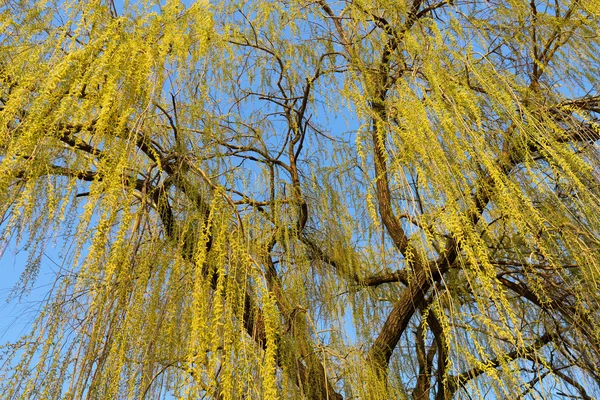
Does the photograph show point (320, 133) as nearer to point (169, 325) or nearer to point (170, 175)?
→ point (170, 175)

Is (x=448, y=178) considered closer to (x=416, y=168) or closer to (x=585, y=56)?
(x=416, y=168)

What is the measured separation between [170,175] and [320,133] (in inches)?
50.6

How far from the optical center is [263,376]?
1.42 metres

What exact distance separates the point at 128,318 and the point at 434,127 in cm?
123

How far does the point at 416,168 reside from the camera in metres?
1.80

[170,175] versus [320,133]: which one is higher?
[320,133]

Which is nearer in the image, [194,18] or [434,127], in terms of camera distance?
[434,127]

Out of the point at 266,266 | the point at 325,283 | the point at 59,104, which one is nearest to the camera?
the point at 59,104

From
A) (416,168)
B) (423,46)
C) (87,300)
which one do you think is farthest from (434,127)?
(87,300)

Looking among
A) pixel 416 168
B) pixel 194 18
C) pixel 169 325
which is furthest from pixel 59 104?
pixel 416 168

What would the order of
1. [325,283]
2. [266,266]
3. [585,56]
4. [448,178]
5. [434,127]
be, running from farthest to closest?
[325,283] < [585,56] < [266,266] < [434,127] < [448,178]

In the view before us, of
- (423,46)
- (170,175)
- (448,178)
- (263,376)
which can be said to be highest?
(423,46)

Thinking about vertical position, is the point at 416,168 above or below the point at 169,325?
above

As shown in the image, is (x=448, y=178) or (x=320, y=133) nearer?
(x=448, y=178)
